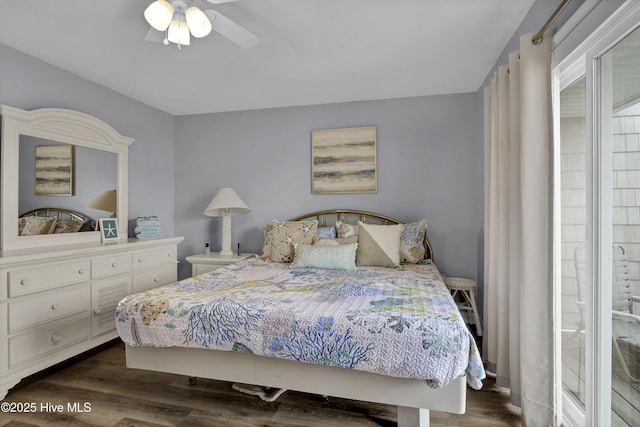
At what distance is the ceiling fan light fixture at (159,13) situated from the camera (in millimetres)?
1667

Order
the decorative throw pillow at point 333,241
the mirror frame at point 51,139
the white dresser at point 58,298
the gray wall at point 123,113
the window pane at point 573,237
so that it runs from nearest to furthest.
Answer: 1. the window pane at point 573,237
2. the white dresser at point 58,298
3. the mirror frame at point 51,139
4. the gray wall at point 123,113
5. the decorative throw pillow at point 333,241

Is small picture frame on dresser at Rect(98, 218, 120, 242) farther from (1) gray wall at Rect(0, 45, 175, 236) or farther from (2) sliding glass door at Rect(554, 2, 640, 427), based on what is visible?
(2) sliding glass door at Rect(554, 2, 640, 427)

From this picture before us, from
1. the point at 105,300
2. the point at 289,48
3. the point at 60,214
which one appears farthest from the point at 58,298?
the point at 289,48

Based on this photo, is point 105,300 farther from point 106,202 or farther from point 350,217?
point 350,217

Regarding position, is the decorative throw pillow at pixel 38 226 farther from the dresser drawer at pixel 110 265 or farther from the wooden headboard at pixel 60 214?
the dresser drawer at pixel 110 265

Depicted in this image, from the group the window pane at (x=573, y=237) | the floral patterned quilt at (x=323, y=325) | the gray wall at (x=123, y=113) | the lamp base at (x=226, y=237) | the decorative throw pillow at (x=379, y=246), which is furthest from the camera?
the lamp base at (x=226, y=237)

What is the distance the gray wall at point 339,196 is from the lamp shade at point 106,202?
99 cm

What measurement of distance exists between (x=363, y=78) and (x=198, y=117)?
7.72ft

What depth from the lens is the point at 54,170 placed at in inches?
113

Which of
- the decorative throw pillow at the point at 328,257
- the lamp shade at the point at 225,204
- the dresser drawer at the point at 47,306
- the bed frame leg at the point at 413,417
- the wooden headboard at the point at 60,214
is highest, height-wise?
the lamp shade at the point at 225,204

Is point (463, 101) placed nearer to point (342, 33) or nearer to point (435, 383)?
point (342, 33)

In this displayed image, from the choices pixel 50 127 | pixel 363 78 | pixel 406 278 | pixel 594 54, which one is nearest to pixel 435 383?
pixel 406 278

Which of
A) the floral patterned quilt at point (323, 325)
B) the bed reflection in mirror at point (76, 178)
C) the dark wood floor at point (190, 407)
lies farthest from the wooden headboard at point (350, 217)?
the bed reflection in mirror at point (76, 178)

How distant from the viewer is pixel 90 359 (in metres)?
2.82
